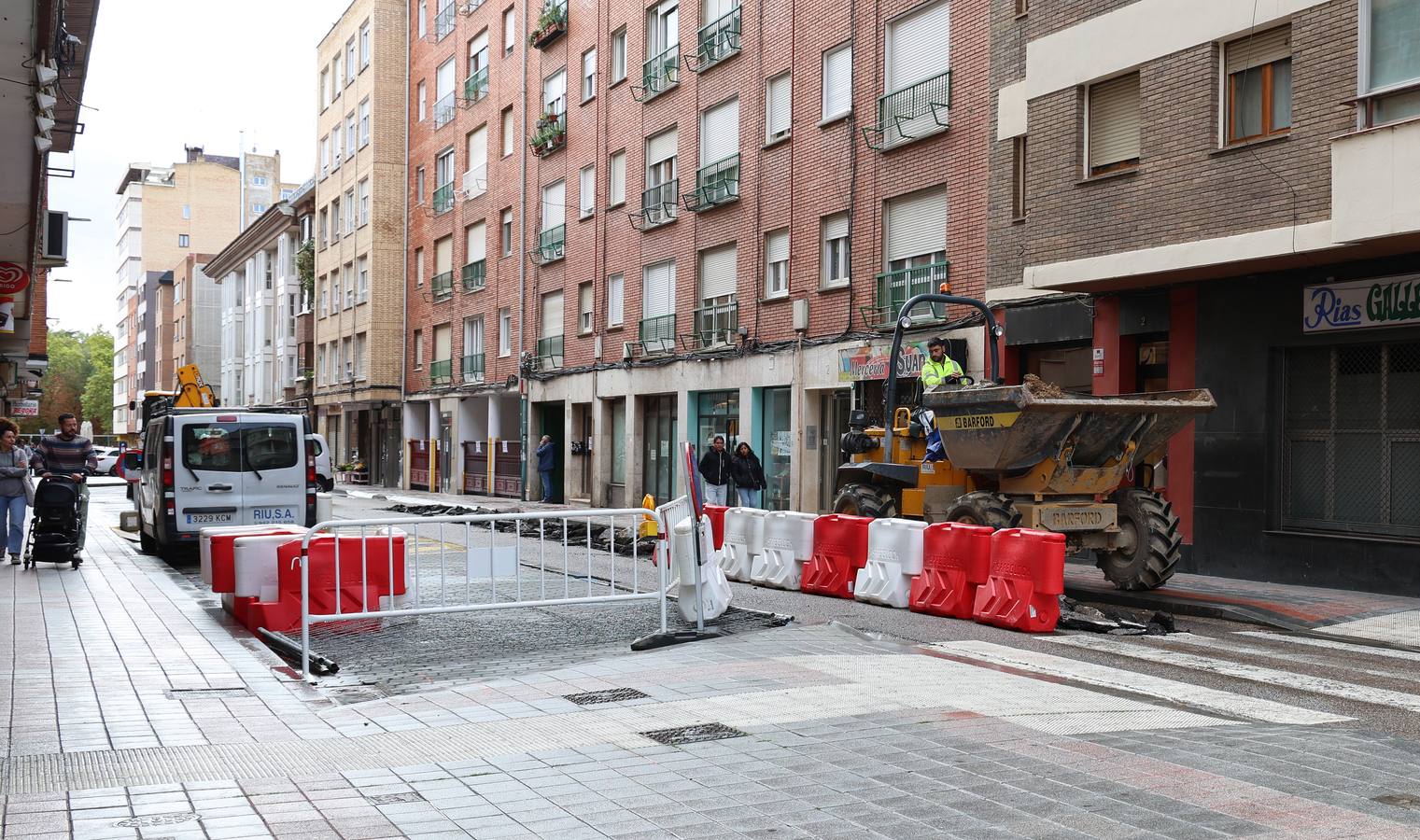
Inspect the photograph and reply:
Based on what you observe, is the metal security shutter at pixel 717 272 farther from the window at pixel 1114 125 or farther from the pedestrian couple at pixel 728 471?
the window at pixel 1114 125

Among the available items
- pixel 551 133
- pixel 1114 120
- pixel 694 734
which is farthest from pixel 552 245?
pixel 694 734

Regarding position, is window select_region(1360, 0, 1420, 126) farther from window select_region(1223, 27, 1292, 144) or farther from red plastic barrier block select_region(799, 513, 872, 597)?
red plastic barrier block select_region(799, 513, 872, 597)

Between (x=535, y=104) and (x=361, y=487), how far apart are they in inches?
763

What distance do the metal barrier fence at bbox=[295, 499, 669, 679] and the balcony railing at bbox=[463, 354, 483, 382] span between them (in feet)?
105

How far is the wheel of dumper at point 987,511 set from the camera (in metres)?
12.6

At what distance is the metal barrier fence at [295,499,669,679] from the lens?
967 cm

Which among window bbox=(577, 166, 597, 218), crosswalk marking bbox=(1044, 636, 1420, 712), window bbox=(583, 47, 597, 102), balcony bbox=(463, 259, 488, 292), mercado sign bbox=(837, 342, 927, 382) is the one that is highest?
window bbox=(583, 47, 597, 102)

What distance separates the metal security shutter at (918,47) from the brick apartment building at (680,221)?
4cm

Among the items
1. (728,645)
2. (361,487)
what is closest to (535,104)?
(361,487)

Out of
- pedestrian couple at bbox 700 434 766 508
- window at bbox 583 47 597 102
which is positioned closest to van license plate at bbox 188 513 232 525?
pedestrian couple at bbox 700 434 766 508

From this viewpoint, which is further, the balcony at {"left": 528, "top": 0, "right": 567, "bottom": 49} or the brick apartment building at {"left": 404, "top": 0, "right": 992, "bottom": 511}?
the balcony at {"left": 528, "top": 0, "right": 567, "bottom": 49}

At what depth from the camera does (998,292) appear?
63.5 ft

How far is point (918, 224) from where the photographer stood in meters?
22.2

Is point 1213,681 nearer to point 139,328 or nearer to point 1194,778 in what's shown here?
point 1194,778
